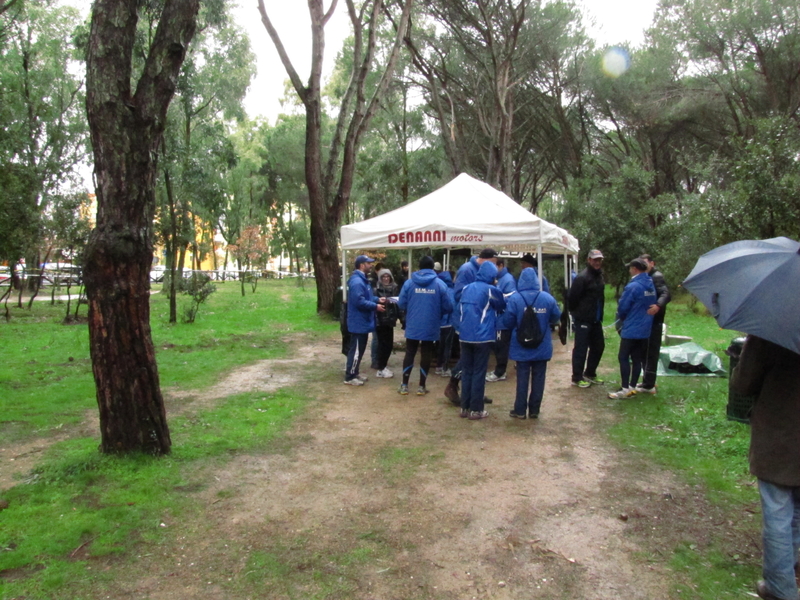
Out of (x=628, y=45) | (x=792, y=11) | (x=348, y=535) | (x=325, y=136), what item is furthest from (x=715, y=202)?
(x=325, y=136)

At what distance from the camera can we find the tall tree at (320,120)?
14320 millimetres

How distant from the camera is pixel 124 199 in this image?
4.44 meters

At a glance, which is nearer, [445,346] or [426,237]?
[426,237]

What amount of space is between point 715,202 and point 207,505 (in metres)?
9.00

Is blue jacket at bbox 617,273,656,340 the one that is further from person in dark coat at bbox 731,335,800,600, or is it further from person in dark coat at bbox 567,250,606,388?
person in dark coat at bbox 731,335,800,600

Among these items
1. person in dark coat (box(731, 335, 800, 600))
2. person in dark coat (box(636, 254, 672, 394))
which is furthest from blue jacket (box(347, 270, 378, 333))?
person in dark coat (box(731, 335, 800, 600))

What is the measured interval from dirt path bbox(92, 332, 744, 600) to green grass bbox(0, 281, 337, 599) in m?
0.28

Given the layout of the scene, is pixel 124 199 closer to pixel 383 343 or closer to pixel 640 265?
pixel 383 343

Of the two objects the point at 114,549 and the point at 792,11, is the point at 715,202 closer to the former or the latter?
the point at 114,549

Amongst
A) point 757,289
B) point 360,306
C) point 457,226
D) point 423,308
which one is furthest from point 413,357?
point 757,289

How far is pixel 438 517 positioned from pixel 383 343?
4.83 meters

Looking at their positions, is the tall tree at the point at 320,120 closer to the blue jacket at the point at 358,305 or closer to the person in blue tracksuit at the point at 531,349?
the blue jacket at the point at 358,305

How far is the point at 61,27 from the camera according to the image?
23.3 m

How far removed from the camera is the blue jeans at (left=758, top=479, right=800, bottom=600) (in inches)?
114
